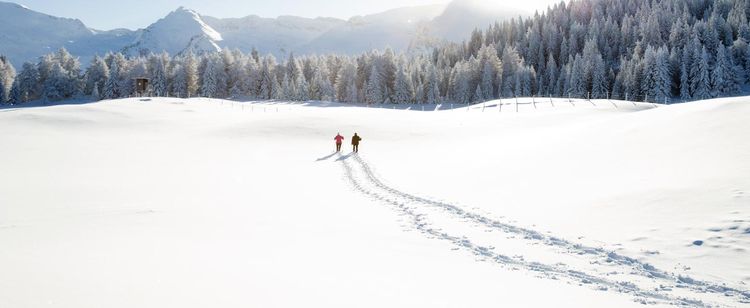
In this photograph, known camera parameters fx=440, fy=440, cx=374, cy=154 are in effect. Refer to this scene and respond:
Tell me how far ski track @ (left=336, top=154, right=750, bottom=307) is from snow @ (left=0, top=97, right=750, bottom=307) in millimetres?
42

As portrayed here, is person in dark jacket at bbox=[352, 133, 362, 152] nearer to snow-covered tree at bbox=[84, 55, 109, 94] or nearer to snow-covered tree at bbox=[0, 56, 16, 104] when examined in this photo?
snow-covered tree at bbox=[84, 55, 109, 94]

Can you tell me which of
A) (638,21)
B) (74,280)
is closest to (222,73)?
(74,280)

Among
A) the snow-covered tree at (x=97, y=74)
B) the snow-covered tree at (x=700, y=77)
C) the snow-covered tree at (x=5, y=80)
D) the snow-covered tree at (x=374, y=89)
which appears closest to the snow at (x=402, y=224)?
the snow-covered tree at (x=700, y=77)

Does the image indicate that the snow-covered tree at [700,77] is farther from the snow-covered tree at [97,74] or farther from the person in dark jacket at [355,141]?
the snow-covered tree at [97,74]

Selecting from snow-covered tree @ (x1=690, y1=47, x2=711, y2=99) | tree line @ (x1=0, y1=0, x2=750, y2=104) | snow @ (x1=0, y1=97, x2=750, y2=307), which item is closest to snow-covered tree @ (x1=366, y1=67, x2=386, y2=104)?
tree line @ (x1=0, y1=0, x2=750, y2=104)

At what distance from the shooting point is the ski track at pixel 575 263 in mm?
6738

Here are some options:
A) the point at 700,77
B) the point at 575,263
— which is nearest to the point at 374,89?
the point at 700,77

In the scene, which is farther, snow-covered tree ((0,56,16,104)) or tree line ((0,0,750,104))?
snow-covered tree ((0,56,16,104))

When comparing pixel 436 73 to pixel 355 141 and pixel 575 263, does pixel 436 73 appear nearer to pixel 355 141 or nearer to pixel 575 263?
pixel 355 141

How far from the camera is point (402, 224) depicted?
11.8 meters

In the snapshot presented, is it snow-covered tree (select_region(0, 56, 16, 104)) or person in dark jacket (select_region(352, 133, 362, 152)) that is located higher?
snow-covered tree (select_region(0, 56, 16, 104))

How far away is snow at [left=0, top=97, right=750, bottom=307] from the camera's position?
252 inches

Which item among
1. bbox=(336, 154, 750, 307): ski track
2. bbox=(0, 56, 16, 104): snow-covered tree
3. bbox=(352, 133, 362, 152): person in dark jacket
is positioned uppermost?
bbox=(0, 56, 16, 104): snow-covered tree

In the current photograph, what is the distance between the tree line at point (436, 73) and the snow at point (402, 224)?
72681mm
